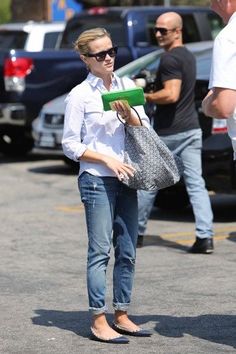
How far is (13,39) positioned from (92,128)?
11.5 metres

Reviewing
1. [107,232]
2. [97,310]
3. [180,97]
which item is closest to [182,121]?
[180,97]

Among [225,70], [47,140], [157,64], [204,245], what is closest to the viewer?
[225,70]

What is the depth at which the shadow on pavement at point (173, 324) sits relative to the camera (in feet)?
22.0

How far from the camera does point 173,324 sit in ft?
23.0

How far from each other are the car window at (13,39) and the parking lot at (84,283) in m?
5.29

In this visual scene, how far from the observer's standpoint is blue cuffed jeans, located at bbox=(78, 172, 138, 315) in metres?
6.56

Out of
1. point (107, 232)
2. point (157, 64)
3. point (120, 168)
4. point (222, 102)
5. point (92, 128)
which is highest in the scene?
point (222, 102)

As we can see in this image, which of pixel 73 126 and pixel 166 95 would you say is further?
pixel 166 95

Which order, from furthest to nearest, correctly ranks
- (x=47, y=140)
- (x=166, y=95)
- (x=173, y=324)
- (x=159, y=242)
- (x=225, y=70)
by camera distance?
1. (x=47, y=140)
2. (x=159, y=242)
3. (x=166, y=95)
4. (x=173, y=324)
5. (x=225, y=70)

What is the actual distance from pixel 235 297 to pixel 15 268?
6.58ft

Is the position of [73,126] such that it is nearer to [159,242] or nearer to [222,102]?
[222,102]

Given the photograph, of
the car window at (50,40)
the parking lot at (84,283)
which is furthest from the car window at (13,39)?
the parking lot at (84,283)

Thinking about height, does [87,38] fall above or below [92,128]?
above

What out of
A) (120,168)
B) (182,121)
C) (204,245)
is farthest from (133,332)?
(182,121)
